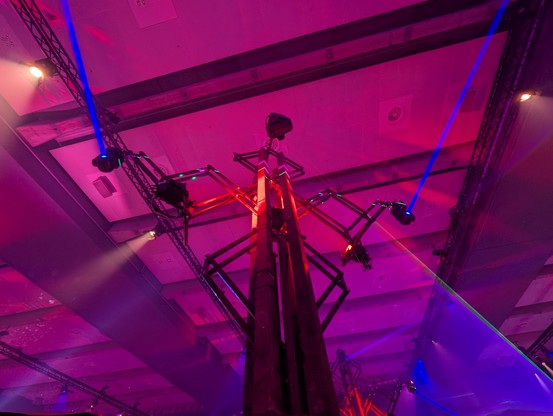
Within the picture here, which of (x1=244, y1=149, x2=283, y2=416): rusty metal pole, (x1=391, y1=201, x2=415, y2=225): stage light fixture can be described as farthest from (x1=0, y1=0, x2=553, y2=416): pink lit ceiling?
(x1=244, y1=149, x2=283, y2=416): rusty metal pole

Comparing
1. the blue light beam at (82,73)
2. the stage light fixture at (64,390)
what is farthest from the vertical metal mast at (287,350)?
the stage light fixture at (64,390)

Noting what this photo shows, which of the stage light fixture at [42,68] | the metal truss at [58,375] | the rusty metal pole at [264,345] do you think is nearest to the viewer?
the rusty metal pole at [264,345]

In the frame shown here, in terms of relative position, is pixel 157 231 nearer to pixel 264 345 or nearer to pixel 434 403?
pixel 264 345

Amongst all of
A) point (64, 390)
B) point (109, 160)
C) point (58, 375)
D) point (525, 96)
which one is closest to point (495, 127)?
point (525, 96)

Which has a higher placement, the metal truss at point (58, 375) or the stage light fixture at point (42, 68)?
the stage light fixture at point (42, 68)

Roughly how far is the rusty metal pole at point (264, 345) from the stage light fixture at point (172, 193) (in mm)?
1383

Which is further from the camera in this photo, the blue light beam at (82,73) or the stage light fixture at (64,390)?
the stage light fixture at (64,390)

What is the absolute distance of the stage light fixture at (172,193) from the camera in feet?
9.49

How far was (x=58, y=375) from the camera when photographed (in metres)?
9.23

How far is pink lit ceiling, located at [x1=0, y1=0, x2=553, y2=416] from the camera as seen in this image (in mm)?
3998

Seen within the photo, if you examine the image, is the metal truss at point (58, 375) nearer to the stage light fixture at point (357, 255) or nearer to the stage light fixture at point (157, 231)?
the stage light fixture at point (157, 231)

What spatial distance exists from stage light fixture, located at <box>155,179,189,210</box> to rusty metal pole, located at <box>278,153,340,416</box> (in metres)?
1.68

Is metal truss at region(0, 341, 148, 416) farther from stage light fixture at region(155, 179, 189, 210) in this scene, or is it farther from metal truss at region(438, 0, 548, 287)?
metal truss at region(438, 0, 548, 287)

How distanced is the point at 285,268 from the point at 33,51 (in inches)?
200
